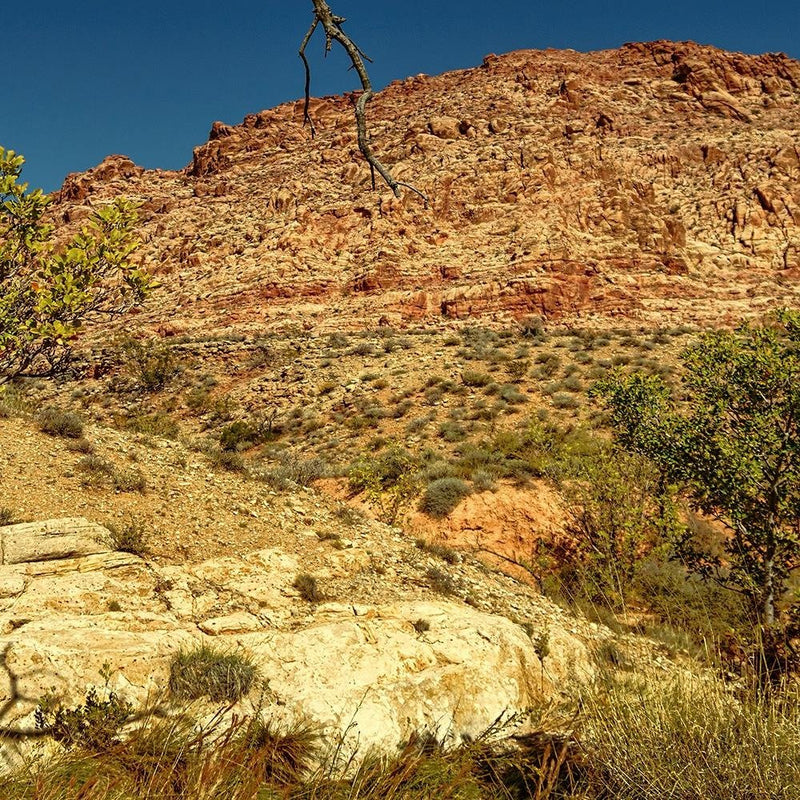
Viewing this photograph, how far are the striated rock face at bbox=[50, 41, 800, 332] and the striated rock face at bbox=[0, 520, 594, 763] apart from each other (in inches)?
1062

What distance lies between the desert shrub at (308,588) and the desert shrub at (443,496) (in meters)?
6.14

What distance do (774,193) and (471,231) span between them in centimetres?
2263

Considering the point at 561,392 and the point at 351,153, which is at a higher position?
the point at 351,153

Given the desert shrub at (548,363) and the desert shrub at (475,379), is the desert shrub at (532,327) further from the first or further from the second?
the desert shrub at (475,379)

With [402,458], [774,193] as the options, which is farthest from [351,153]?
[402,458]

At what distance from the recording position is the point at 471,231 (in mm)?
39844

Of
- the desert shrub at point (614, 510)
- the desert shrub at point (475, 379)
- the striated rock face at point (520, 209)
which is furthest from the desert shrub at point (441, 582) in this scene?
the striated rock face at point (520, 209)

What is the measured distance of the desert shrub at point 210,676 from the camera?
3.46m

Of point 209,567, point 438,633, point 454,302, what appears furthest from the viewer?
point 454,302

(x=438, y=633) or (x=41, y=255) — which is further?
(x=438, y=633)

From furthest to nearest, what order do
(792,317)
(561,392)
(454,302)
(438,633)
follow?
(454,302) < (561,392) < (792,317) < (438,633)

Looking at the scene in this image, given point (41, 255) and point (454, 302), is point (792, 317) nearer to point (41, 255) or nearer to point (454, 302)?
point (41, 255)

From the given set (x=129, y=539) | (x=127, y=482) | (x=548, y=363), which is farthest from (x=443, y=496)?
(x=548, y=363)

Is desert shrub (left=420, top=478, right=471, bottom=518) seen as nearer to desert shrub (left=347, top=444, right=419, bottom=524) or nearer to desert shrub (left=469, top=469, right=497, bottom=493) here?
desert shrub (left=469, top=469, right=497, bottom=493)
